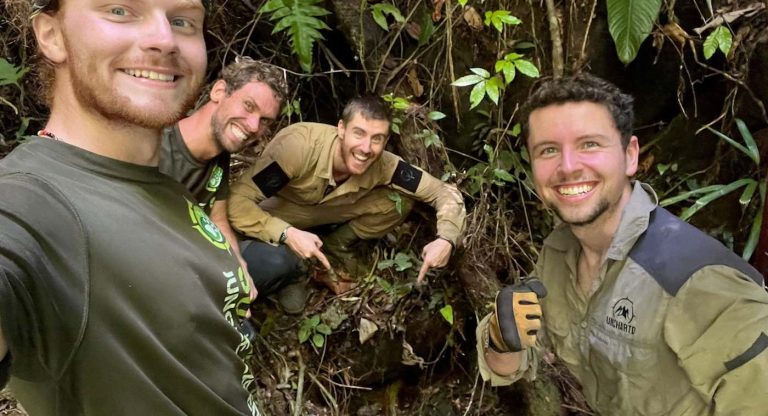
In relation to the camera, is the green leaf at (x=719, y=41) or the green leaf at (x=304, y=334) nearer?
the green leaf at (x=719, y=41)

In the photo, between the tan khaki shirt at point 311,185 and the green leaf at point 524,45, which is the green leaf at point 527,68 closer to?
the green leaf at point 524,45

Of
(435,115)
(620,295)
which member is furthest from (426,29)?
(620,295)

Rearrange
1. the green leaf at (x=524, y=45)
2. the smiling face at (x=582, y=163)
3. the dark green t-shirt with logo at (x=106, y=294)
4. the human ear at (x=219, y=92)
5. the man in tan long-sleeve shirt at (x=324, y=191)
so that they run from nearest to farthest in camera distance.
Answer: the dark green t-shirt with logo at (x=106, y=294) → the smiling face at (x=582, y=163) → the human ear at (x=219, y=92) → the man in tan long-sleeve shirt at (x=324, y=191) → the green leaf at (x=524, y=45)

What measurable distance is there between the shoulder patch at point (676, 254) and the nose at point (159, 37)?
1595mm

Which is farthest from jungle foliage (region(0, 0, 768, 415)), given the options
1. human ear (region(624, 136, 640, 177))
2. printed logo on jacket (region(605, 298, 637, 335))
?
printed logo on jacket (region(605, 298, 637, 335))

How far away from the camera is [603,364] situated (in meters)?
1.89

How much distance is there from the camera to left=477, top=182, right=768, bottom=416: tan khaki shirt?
1449 millimetres

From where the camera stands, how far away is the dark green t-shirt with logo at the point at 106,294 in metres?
0.86

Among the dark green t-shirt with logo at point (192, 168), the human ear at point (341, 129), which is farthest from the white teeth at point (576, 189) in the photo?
the dark green t-shirt with logo at point (192, 168)

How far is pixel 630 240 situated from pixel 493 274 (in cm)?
153

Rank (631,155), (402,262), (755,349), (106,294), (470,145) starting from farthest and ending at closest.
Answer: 1. (470,145)
2. (402,262)
3. (631,155)
4. (755,349)
5. (106,294)

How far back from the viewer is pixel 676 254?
1612 millimetres

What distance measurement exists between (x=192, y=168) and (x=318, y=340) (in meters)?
1.38

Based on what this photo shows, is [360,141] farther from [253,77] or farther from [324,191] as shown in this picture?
[253,77]
